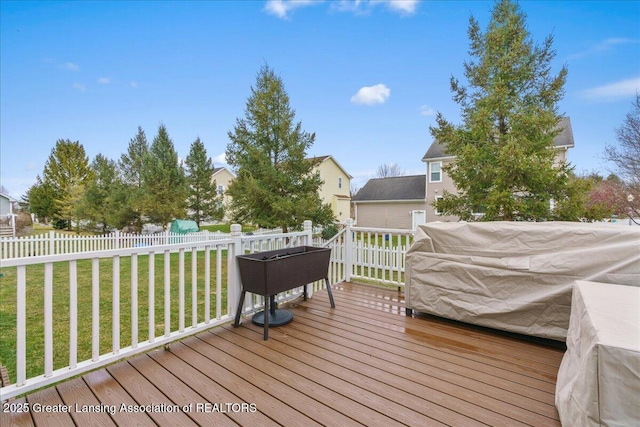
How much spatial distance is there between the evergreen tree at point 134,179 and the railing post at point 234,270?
41.9 ft

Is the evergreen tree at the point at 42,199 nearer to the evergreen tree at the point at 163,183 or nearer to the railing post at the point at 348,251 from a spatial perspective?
the evergreen tree at the point at 163,183

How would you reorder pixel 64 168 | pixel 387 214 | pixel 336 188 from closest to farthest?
pixel 387 214
pixel 336 188
pixel 64 168

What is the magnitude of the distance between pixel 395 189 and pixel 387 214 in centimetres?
158

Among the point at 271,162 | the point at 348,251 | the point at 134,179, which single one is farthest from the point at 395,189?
the point at 134,179

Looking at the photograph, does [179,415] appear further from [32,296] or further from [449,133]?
[449,133]

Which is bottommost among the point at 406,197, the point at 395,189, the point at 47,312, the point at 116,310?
the point at 116,310

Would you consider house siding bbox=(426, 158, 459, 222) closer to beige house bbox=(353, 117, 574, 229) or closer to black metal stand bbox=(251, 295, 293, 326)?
beige house bbox=(353, 117, 574, 229)

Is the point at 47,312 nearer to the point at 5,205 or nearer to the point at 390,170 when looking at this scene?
the point at 5,205

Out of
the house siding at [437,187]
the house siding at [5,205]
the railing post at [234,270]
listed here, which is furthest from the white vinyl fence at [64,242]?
the house siding at [5,205]

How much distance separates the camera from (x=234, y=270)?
3.17 meters

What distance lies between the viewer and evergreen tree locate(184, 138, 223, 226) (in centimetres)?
1570

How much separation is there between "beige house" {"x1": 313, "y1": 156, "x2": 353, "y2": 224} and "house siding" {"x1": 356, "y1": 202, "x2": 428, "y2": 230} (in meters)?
2.22

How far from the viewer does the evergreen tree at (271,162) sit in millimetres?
11445

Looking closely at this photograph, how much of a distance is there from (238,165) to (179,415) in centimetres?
1101
